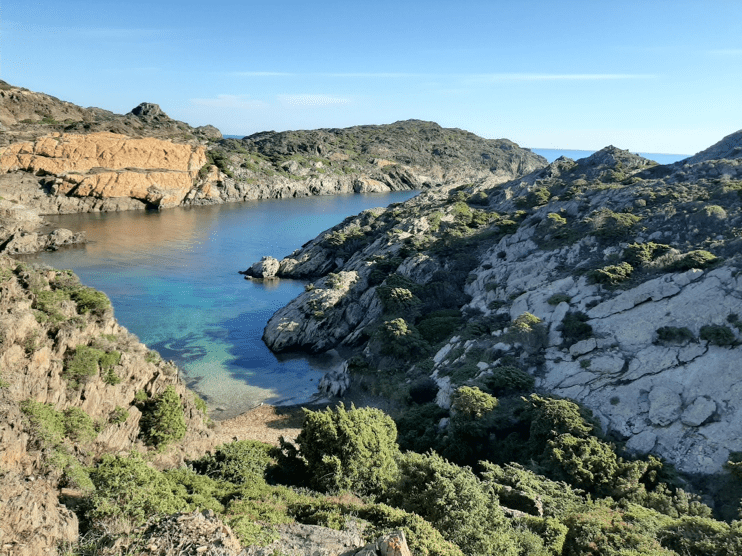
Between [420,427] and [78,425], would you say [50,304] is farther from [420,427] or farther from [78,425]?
[420,427]

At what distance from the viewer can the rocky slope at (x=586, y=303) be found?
27.5 m

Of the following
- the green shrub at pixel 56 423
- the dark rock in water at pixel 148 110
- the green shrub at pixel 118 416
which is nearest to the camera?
the green shrub at pixel 56 423

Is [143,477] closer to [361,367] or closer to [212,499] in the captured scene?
[212,499]

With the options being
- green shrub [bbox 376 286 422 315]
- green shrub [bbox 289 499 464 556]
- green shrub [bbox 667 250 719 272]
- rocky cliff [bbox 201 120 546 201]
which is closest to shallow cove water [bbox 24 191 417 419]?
green shrub [bbox 376 286 422 315]

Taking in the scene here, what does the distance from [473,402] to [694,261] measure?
1877cm

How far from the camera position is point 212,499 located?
17141 millimetres

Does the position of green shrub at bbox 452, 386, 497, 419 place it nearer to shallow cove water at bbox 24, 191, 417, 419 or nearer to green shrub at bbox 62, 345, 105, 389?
shallow cove water at bbox 24, 191, 417, 419

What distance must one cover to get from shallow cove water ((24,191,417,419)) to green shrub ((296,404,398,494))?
1481cm

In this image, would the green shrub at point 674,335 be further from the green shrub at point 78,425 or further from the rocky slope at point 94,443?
the green shrub at point 78,425

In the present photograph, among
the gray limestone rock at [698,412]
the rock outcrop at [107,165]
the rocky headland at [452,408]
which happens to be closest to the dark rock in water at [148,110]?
the rock outcrop at [107,165]

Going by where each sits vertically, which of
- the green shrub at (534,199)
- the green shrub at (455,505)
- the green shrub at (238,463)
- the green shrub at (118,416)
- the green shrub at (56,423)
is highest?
the green shrub at (534,199)

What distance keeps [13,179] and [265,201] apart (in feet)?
191

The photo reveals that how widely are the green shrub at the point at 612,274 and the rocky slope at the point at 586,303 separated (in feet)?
0.34

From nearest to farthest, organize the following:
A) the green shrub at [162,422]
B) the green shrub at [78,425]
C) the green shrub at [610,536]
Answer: the green shrub at [610,536] < the green shrub at [78,425] < the green shrub at [162,422]
